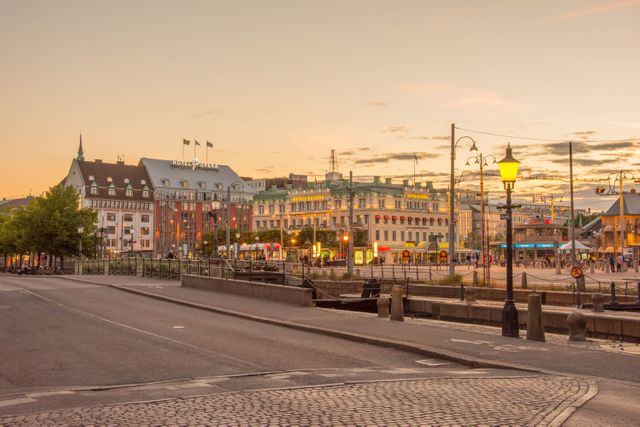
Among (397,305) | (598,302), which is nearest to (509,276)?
(397,305)

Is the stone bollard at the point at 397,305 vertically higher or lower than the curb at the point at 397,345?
higher

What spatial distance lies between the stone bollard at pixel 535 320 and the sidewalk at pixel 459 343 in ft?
1.20

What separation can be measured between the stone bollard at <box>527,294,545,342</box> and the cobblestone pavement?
21.9 ft

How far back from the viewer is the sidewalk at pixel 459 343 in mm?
15016

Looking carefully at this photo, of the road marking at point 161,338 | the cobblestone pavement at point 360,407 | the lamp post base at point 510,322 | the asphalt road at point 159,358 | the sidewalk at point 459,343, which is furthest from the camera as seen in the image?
the lamp post base at point 510,322

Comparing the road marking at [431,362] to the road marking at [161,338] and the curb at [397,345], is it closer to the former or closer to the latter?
the curb at [397,345]

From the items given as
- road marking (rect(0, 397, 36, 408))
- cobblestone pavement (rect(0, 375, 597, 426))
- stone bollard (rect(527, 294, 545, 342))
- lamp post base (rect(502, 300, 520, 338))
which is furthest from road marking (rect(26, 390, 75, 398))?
lamp post base (rect(502, 300, 520, 338))

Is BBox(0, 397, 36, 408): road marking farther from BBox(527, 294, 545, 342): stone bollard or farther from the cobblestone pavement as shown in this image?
BBox(527, 294, 545, 342): stone bollard

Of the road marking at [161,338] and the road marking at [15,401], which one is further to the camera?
the road marking at [161,338]

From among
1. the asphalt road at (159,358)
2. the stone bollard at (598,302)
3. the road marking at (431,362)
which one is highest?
the stone bollard at (598,302)

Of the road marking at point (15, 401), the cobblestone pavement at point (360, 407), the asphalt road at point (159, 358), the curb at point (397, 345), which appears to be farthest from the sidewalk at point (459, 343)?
the road marking at point (15, 401)

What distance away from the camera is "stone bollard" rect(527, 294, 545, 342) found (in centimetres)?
1938

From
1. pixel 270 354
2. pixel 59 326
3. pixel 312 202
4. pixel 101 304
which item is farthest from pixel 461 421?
pixel 312 202

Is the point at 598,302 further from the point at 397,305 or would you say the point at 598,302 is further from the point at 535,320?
the point at 535,320
